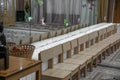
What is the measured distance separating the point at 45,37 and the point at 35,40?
0.49 metres

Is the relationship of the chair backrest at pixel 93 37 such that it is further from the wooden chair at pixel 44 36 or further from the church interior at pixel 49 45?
the wooden chair at pixel 44 36

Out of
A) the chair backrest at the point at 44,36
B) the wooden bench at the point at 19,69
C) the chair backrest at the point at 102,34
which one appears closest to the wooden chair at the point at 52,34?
the chair backrest at the point at 44,36

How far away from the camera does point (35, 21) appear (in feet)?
17.0

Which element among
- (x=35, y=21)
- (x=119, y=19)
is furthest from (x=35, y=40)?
(x=119, y=19)

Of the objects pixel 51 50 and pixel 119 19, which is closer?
pixel 51 50

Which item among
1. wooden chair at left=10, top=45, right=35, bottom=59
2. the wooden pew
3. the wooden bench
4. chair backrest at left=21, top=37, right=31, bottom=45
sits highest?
chair backrest at left=21, top=37, right=31, bottom=45

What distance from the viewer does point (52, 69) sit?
4.23 m

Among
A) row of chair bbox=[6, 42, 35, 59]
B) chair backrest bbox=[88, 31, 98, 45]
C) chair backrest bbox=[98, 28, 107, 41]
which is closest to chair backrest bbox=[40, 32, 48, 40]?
chair backrest bbox=[88, 31, 98, 45]

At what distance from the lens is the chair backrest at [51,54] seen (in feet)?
12.8

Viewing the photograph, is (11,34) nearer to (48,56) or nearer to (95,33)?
(48,56)

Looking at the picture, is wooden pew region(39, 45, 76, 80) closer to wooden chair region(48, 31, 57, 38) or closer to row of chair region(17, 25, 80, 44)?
row of chair region(17, 25, 80, 44)

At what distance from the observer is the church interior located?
2816mm

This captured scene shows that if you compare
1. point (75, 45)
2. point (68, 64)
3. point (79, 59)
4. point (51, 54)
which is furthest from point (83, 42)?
point (51, 54)

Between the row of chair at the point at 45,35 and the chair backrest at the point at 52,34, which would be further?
the chair backrest at the point at 52,34
